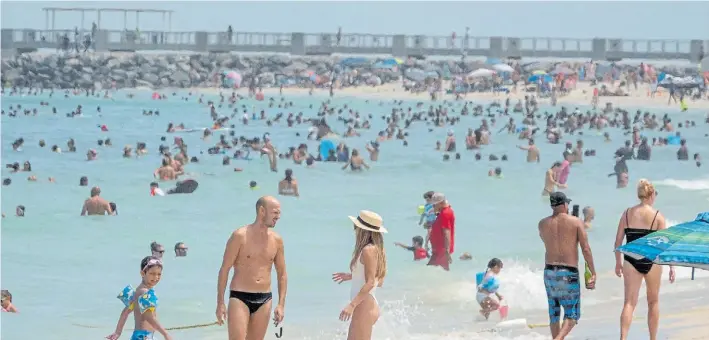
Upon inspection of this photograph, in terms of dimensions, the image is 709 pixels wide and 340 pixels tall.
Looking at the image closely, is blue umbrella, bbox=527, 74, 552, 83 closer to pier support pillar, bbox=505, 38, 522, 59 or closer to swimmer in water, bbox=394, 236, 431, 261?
pier support pillar, bbox=505, 38, 522, 59

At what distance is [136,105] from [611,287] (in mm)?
59790

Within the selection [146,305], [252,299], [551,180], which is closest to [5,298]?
[146,305]

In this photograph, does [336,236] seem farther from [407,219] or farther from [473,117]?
[473,117]

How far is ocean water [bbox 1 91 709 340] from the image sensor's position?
42.0 feet

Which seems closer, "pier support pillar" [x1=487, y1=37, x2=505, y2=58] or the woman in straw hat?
the woman in straw hat

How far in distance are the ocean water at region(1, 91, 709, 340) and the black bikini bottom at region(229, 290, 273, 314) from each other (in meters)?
3.63

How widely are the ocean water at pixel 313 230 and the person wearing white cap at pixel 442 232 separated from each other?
34 cm

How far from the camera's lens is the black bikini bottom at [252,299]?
6805mm

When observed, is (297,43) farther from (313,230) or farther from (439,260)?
(439,260)

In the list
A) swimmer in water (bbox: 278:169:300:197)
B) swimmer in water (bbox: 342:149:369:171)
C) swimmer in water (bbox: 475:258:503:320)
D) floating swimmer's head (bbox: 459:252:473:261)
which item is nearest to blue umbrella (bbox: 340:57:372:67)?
swimmer in water (bbox: 342:149:369:171)

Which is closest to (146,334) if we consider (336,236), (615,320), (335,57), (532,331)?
(532,331)

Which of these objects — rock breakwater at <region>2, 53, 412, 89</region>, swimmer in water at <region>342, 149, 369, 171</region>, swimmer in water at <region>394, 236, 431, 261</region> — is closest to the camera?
swimmer in water at <region>394, 236, 431, 261</region>

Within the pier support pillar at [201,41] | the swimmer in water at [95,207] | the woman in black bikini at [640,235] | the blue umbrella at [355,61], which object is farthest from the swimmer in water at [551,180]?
the pier support pillar at [201,41]

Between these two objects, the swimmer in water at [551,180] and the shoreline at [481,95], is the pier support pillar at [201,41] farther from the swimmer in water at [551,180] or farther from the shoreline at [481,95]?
the swimmer in water at [551,180]
